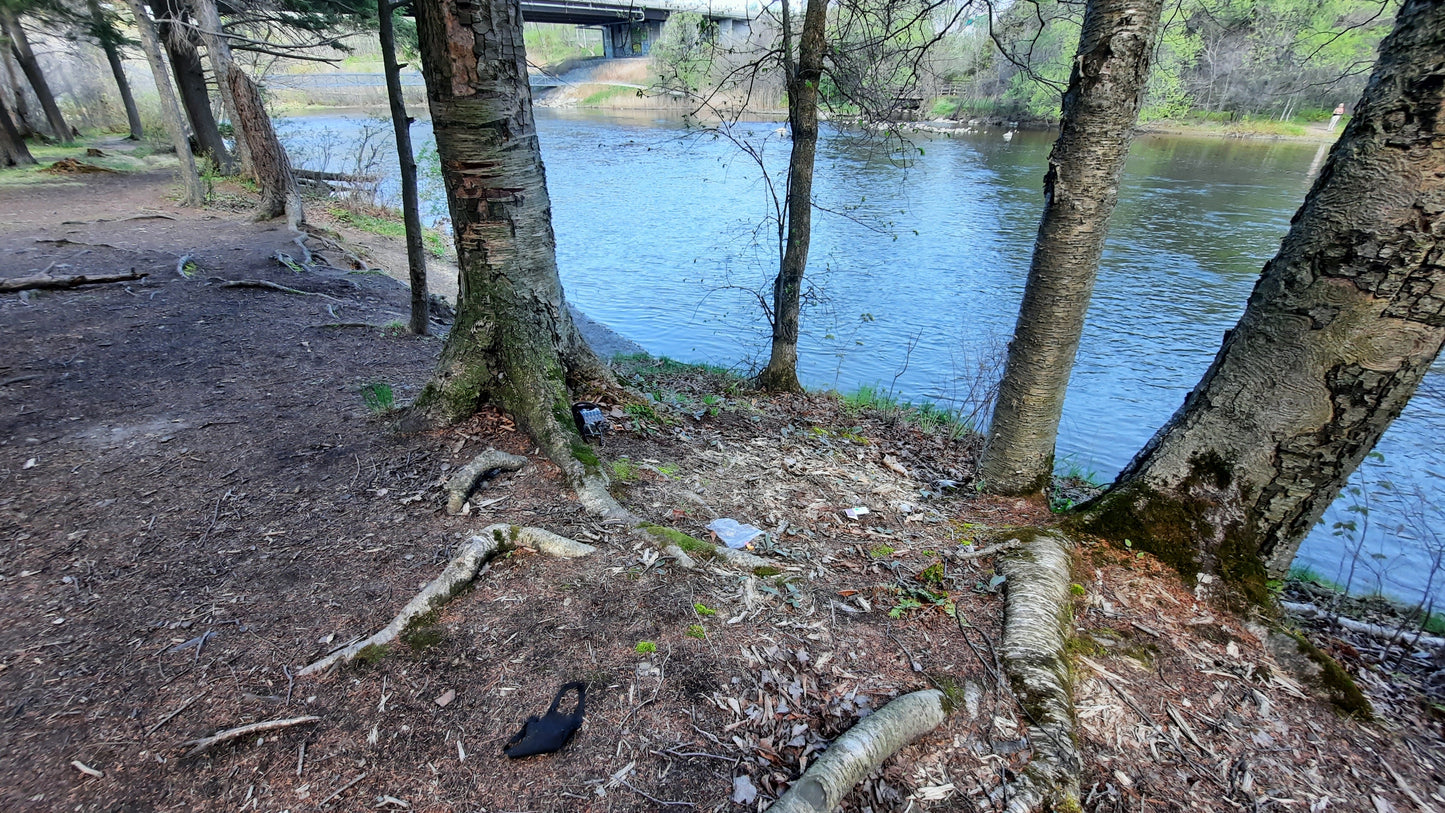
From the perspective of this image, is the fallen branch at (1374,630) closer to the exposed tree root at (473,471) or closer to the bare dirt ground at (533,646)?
the bare dirt ground at (533,646)

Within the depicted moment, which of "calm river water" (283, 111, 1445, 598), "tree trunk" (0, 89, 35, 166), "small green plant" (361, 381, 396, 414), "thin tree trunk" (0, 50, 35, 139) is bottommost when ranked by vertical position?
"calm river water" (283, 111, 1445, 598)

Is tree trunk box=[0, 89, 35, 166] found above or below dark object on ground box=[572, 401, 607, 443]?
above

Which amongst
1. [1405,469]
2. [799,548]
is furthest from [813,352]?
[799,548]

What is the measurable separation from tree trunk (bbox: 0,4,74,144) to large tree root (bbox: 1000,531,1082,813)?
22.4 m

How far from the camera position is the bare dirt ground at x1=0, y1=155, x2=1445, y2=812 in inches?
83.9

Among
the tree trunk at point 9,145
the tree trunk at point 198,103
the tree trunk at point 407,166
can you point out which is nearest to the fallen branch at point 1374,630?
the tree trunk at point 407,166

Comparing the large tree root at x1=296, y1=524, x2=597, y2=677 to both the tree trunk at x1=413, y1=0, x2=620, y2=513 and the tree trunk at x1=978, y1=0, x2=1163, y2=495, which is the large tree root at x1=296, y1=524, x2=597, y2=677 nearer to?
the tree trunk at x1=413, y1=0, x2=620, y2=513

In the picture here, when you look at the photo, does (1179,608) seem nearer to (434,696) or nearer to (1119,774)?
(1119,774)

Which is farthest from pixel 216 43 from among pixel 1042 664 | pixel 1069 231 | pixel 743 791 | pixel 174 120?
pixel 1042 664

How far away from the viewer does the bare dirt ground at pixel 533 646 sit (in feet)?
6.99

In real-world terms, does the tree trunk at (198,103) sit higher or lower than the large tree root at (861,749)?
higher

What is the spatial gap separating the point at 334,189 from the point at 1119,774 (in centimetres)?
2047

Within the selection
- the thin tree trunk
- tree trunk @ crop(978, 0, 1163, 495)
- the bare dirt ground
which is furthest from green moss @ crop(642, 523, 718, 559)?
the thin tree trunk

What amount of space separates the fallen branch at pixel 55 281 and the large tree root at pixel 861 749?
930 centimetres
